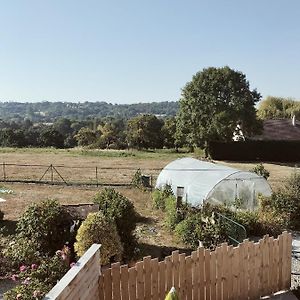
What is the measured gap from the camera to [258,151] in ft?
136

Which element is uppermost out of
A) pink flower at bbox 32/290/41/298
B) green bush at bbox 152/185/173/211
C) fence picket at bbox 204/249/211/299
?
pink flower at bbox 32/290/41/298

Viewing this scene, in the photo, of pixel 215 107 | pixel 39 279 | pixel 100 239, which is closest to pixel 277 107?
pixel 215 107

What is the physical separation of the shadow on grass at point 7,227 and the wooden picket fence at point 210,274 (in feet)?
25.1

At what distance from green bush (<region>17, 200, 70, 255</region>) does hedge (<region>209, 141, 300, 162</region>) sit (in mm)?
31205

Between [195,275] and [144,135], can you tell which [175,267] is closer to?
[195,275]

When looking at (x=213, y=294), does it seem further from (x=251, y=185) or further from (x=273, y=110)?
(x=273, y=110)

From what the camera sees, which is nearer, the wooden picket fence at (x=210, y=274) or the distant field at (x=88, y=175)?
the wooden picket fence at (x=210, y=274)

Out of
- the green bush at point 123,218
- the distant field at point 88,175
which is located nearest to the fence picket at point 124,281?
the green bush at point 123,218

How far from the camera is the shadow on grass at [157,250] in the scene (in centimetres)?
1127

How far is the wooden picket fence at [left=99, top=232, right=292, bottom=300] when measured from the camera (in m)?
6.47

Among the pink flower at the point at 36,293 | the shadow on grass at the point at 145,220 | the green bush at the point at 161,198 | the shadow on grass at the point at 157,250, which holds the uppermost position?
the pink flower at the point at 36,293

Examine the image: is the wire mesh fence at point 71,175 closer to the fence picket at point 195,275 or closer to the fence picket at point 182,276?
the fence picket at point 195,275

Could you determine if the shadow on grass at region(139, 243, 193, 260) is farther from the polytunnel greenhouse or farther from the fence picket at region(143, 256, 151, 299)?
the fence picket at region(143, 256, 151, 299)

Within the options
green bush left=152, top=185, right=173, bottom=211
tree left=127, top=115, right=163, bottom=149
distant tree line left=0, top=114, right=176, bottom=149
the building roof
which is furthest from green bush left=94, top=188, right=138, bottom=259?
tree left=127, top=115, right=163, bottom=149
